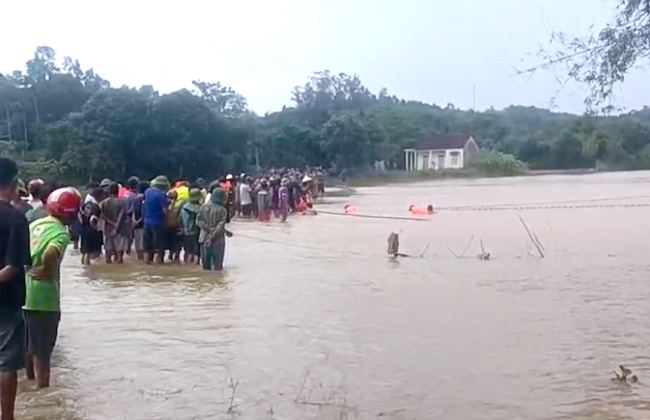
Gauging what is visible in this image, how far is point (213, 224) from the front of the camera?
50.9 feet

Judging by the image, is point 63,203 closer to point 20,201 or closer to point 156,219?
point 20,201

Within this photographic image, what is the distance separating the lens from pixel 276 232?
26.0 m

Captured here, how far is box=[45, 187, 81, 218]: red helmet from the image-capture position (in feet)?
24.4

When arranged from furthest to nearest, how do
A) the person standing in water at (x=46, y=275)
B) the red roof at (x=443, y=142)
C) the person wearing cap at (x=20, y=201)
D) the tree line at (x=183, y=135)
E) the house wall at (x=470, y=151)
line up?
the red roof at (x=443, y=142)
the house wall at (x=470, y=151)
the tree line at (x=183, y=135)
the person wearing cap at (x=20, y=201)
the person standing in water at (x=46, y=275)

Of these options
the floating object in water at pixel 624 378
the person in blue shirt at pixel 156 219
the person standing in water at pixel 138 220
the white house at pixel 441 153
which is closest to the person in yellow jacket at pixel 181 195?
the person in blue shirt at pixel 156 219

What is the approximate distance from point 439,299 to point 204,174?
44637 millimetres

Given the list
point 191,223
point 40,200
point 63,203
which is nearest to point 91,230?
point 191,223

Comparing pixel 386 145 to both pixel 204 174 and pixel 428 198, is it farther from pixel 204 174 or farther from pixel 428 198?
pixel 428 198

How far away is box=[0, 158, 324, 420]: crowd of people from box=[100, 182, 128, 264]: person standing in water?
0.02 m

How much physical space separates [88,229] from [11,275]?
34.8 feet

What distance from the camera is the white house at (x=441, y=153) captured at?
299 feet

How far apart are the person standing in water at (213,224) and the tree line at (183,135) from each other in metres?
18.0

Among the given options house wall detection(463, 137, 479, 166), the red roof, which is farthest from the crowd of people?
the red roof

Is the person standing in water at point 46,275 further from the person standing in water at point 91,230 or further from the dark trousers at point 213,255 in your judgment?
the person standing in water at point 91,230
